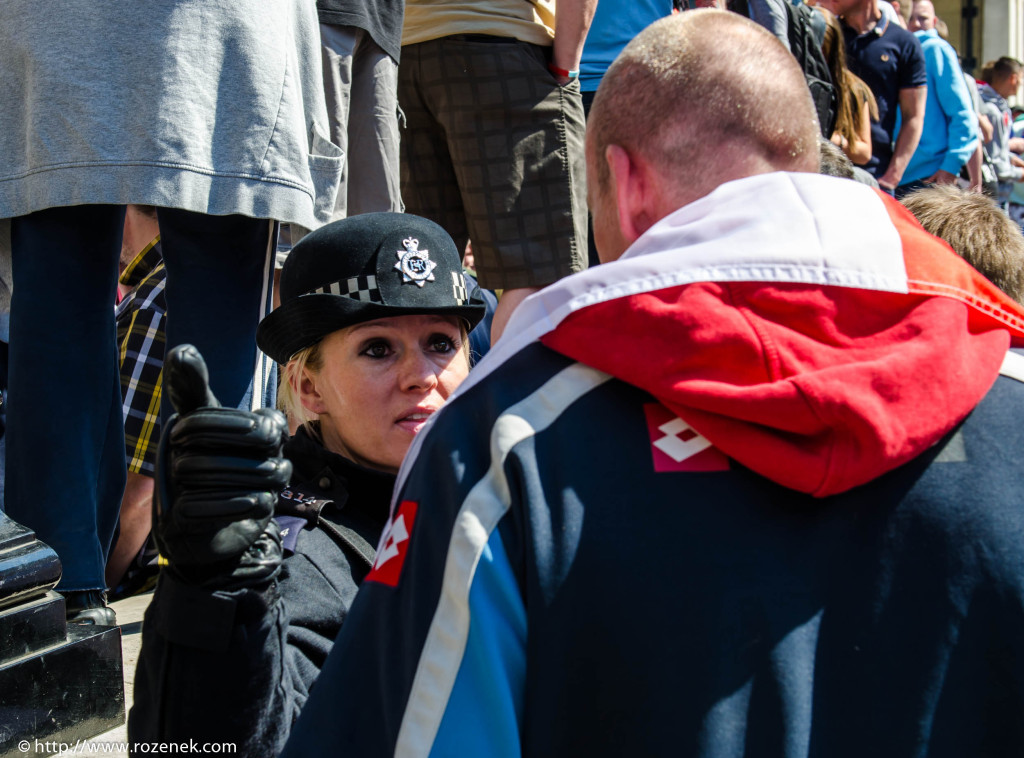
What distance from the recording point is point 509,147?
358 centimetres

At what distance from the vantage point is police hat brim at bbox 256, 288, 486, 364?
7.26ft

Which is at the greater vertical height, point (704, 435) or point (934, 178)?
point (934, 178)

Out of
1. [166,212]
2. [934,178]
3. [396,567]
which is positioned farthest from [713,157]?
[934,178]

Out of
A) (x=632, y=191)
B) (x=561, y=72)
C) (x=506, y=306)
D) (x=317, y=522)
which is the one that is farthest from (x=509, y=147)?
(x=632, y=191)

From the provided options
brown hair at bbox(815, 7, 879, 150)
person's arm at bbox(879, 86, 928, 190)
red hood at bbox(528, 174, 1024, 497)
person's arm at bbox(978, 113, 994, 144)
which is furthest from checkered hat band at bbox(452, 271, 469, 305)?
person's arm at bbox(978, 113, 994, 144)

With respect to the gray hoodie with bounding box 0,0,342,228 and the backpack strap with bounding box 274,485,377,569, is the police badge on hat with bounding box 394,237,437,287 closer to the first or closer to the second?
the gray hoodie with bounding box 0,0,342,228

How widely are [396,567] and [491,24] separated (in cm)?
274

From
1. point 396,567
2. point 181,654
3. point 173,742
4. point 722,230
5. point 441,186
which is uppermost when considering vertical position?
point 441,186

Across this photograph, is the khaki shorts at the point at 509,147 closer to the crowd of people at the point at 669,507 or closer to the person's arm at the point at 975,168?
the crowd of people at the point at 669,507

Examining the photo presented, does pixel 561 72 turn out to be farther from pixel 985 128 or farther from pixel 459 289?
pixel 985 128

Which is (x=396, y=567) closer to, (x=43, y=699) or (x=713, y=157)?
(x=713, y=157)

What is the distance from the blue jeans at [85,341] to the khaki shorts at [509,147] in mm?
1175

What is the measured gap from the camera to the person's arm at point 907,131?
229 inches

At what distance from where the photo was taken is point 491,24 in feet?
11.6
